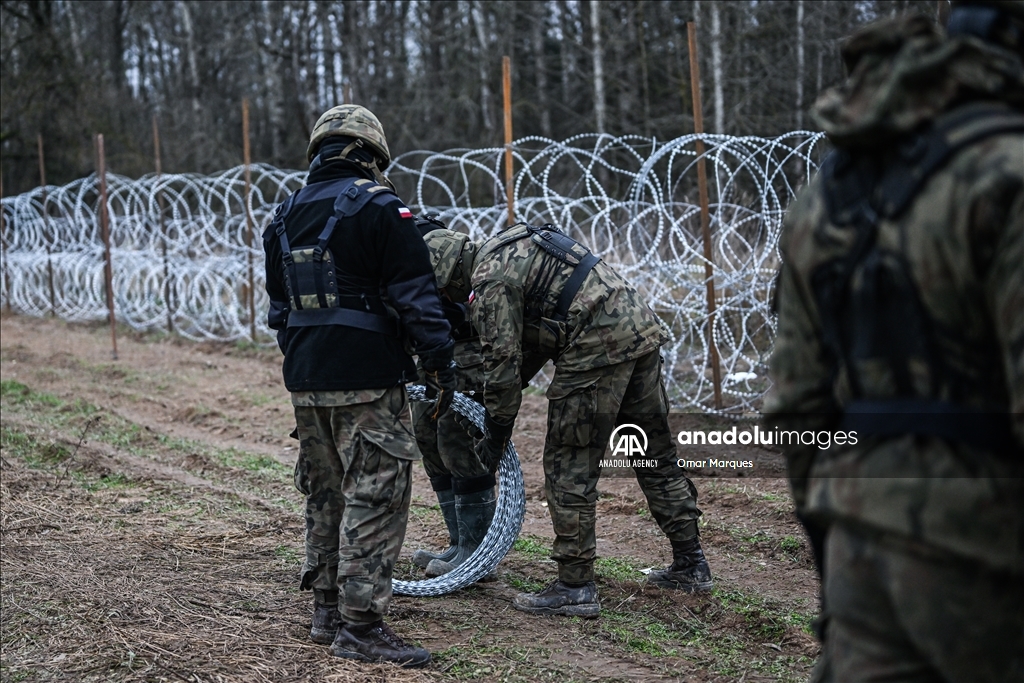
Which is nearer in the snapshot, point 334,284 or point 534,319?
point 334,284

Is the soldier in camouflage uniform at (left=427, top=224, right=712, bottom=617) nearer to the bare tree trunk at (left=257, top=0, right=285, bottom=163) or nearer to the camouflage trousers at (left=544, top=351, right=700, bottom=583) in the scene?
the camouflage trousers at (left=544, top=351, right=700, bottom=583)

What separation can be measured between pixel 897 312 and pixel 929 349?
8cm

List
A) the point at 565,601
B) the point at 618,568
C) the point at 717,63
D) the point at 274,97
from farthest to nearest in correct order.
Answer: the point at 274,97 < the point at 717,63 < the point at 618,568 < the point at 565,601

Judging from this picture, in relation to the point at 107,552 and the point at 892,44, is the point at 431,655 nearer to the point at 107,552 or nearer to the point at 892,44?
the point at 107,552

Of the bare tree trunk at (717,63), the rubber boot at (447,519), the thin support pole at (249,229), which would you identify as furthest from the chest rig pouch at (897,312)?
the bare tree trunk at (717,63)

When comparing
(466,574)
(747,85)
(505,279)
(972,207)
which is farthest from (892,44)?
(747,85)

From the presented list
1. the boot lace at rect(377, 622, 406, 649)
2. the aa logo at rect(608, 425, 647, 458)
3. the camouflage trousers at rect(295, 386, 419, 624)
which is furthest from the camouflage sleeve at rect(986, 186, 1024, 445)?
the aa logo at rect(608, 425, 647, 458)

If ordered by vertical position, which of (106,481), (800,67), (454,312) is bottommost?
(106,481)

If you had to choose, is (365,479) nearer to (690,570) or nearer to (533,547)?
(690,570)

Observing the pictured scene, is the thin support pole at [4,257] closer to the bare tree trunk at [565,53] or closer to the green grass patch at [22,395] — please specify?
the green grass patch at [22,395]

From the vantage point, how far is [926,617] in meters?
1.68

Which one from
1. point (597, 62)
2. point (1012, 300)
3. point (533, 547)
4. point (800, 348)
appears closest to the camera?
point (1012, 300)

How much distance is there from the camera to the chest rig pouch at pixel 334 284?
3727mm

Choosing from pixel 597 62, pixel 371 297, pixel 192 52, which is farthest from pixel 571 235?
pixel 192 52
